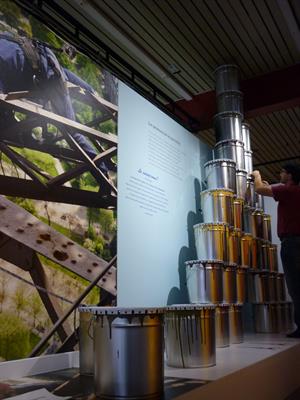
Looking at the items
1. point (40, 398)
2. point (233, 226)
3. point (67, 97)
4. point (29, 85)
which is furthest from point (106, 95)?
point (40, 398)

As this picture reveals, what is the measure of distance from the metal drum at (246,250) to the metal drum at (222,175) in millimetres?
453

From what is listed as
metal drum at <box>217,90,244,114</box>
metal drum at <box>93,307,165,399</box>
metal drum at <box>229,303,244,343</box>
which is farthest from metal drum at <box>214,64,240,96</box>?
metal drum at <box>93,307,165,399</box>

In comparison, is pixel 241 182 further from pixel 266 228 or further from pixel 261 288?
pixel 261 288

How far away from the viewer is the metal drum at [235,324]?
3.17 metres

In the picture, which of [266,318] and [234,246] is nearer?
[234,246]

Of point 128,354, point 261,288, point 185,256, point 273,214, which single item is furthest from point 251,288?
point 128,354

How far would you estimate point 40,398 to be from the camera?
1509 mm

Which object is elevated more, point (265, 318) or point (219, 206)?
point (219, 206)

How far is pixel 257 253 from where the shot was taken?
12.8ft

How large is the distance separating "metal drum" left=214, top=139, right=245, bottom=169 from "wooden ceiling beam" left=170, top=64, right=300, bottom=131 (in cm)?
59

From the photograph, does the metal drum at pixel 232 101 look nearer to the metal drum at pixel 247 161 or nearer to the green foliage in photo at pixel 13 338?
the metal drum at pixel 247 161

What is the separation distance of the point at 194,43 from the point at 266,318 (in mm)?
2689

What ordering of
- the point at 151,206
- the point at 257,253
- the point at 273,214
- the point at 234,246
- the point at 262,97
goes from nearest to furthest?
the point at 151,206
the point at 234,246
the point at 257,253
the point at 262,97
the point at 273,214

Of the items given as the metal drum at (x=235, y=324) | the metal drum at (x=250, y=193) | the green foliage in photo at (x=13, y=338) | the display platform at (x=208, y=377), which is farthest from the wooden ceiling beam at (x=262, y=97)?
the green foliage in photo at (x=13, y=338)
